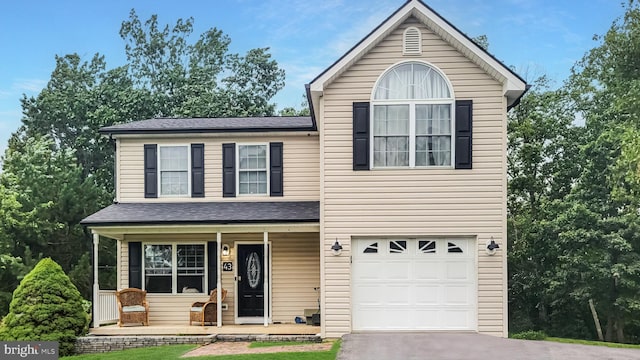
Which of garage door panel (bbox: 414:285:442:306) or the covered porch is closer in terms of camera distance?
garage door panel (bbox: 414:285:442:306)

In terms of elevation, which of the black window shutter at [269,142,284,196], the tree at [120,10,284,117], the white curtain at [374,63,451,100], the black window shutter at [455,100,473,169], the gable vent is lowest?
the black window shutter at [269,142,284,196]

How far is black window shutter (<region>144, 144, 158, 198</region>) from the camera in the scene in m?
17.8

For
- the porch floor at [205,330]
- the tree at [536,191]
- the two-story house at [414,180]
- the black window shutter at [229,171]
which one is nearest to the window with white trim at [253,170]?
the black window shutter at [229,171]

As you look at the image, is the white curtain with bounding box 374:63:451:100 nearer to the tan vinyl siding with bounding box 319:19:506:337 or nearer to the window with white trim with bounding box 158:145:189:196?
the tan vinyl siding with bounding box 319:19:506:337

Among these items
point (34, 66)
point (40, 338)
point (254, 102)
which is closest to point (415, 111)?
point (40, 338)

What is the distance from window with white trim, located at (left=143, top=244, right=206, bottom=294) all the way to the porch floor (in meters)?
1.43

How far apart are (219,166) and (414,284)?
6.31m

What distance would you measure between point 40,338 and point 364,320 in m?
6.96

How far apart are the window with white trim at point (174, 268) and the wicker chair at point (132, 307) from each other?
0.76 metres

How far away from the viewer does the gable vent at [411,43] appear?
47.2 ft

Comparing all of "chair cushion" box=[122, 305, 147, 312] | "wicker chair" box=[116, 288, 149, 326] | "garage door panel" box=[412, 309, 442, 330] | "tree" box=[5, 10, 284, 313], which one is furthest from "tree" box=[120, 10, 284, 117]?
"garage door panel" box=[412, 309, 442, 330]

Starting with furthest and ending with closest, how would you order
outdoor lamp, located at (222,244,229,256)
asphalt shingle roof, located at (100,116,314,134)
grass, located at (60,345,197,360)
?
1. asphalt shingle roof, located at (100,116,314,134)
2. outdoor lamp, located at (222,244,229,256)
3. grass, located at (60,345,197,360)

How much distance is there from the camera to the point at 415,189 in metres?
14.3

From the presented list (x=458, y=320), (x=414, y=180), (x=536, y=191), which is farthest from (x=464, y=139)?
(x=536, y=191)
